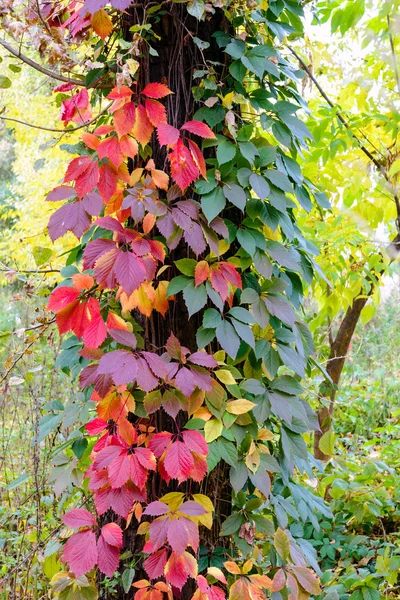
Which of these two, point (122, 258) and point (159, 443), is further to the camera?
point (159, 443)

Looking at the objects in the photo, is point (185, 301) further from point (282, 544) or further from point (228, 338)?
point (282, 544)

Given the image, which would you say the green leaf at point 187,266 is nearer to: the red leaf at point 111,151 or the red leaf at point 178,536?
the red leaf at point 111,151

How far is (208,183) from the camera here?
1298mm

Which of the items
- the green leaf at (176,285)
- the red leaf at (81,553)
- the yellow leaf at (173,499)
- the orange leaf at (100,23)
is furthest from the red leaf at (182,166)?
the red leaf at (81,553)

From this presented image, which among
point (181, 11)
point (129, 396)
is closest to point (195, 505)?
point (129, 396)

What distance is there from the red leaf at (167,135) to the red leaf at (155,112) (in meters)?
0.02

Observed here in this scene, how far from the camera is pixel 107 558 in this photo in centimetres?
120

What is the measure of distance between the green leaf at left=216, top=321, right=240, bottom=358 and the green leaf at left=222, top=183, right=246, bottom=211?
0.28 metres

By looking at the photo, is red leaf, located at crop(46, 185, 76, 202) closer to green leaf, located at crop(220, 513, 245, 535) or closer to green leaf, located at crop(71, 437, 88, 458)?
green leaf, located at crop(71, 437, 88, 458)

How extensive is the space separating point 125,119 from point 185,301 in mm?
431

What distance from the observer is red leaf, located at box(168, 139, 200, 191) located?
4.00ft

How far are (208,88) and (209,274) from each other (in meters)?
0.46

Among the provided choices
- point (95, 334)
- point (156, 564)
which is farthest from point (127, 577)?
point (95, 334)

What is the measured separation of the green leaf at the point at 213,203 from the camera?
1252 millimetres
